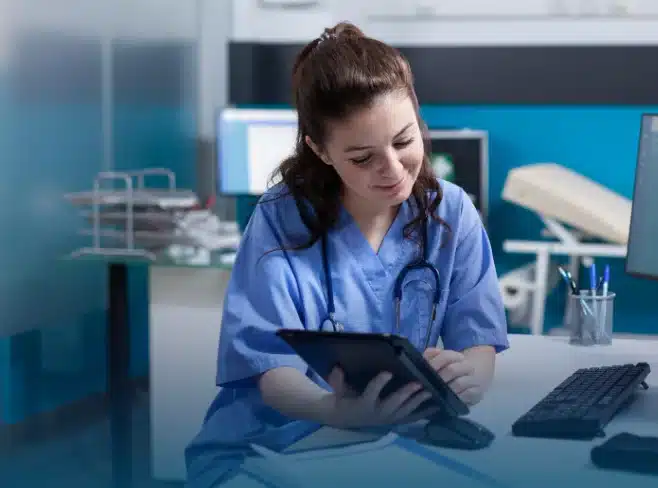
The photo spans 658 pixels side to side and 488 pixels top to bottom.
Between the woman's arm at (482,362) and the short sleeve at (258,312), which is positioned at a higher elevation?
the short sleeve at (258,312)

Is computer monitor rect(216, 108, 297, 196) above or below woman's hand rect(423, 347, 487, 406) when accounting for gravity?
above

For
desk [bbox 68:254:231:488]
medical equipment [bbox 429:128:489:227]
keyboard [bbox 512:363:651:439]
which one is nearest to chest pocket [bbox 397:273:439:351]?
keyboard [bbox 512:363:651:439]

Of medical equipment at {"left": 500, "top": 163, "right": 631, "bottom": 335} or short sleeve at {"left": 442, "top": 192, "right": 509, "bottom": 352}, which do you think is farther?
medical equipment at {"left": 500, "top": 163, "right": 631, "bottom": 335}

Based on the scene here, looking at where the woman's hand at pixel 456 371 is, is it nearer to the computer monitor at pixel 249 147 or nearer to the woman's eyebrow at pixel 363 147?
the woman's eyebrow at pixel 363 147

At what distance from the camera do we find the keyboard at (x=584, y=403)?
50.5 inches

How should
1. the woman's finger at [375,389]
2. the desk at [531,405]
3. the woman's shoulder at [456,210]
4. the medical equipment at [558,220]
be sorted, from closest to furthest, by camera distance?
the desk at [531,405] → the woman's finger at [375,389] → the woman's shoulder at [456,210] → the medical equipment at [558,220]

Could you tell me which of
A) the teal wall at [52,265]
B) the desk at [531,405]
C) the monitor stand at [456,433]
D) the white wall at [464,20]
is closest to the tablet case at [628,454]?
the desk at [531,405]

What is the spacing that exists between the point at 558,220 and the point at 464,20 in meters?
1.35

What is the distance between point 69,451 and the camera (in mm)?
3645

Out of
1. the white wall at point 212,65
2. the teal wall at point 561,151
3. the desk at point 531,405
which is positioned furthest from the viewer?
the white wall at point 212,65

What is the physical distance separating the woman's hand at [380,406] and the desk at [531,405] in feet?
0.29

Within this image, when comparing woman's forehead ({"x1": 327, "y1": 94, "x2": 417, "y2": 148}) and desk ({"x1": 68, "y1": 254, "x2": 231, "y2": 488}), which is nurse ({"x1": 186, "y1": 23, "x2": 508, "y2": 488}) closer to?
woman's forehead ({"x1": 327, "y1": 94, "x2": 417, "y2": 148})

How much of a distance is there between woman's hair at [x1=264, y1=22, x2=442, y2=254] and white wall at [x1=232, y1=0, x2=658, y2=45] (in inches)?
123

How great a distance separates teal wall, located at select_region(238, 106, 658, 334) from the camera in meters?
4.13
